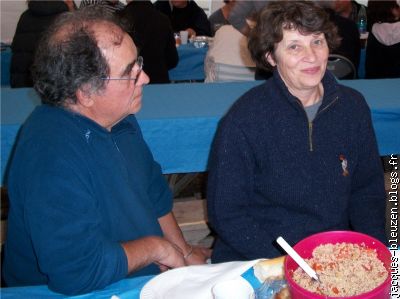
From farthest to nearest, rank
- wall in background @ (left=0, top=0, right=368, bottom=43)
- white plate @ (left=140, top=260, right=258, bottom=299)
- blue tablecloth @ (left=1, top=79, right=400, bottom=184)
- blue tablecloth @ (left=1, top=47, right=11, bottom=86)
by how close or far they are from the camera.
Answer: wall in background @ (left=0, top=0, right=368, bottom=43) < blue tablecloth @ (left=1, top=47, right=11, bottom=86) < blue tablecloth @ (left=1, top=79, right=400, bottom=184) < white plate @ (left=140, top=260, right=258, bottom=299)

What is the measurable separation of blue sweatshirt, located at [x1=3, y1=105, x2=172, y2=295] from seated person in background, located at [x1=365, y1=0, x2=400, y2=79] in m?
3.07

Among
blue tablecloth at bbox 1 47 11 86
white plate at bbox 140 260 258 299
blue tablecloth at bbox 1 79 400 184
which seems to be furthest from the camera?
blue tablecloth at bbox 1 47 11 86

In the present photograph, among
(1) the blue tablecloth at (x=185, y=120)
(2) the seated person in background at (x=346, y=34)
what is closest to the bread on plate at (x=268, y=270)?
(1) the blue tablecloth at (x=185, y=120)

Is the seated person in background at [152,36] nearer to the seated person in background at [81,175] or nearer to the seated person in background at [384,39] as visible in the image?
the seated person in background at [384,39]

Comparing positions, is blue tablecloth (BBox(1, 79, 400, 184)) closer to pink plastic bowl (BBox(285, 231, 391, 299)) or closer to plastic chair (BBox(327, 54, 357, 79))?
plastic chair (BBox(327, 54, 357, 79))

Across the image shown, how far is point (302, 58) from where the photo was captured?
4.68 ft

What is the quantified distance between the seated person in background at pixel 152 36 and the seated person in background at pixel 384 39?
1.65 m

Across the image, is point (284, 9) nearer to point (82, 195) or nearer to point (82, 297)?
point (82, 195)

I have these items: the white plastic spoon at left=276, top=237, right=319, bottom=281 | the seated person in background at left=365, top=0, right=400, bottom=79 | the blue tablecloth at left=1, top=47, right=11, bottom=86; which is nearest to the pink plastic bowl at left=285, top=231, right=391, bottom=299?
the white plastic spoon at left=276, top=237, right=319, bottom=281

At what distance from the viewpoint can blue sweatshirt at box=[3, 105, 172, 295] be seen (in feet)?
3.42

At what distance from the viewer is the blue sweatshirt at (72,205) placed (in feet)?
3.42

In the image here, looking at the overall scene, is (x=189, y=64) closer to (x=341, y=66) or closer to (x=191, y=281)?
(x=341, y=66)

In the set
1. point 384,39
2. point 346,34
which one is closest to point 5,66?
point 346,34

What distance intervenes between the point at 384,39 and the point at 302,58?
275 cm
